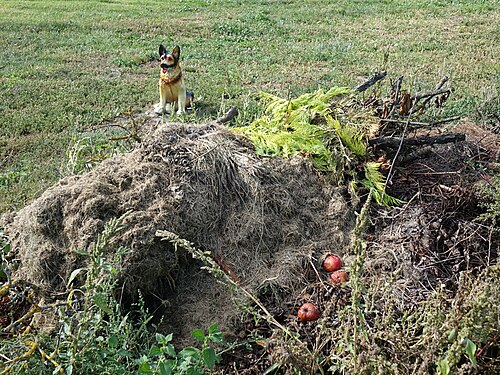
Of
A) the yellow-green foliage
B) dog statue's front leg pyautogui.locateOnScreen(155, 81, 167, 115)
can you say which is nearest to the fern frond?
the yellow-green foliage

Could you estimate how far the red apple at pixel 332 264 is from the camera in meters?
3.18

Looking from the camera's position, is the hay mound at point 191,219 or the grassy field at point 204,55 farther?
the grassy field at point 204,55

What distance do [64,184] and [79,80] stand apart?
5247mm

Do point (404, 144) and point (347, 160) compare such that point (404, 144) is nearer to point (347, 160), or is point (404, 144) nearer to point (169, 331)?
point (347, 160)

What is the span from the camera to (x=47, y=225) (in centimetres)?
306

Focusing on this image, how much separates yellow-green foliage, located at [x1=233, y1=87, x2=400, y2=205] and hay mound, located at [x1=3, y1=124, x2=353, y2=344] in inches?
4.8

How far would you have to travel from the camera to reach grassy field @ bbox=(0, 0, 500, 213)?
6461 mm

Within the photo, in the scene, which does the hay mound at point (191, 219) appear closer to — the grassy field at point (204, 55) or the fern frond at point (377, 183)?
the fern frond at point (377, 183)

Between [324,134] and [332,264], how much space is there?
1035 millimetres

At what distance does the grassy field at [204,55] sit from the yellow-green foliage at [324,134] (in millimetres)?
833

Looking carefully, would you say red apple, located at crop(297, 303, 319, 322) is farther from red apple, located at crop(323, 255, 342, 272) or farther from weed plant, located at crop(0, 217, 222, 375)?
weed plant, located at crop(0, 217, 222, 375)

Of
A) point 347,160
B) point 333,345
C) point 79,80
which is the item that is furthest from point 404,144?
point 79,80

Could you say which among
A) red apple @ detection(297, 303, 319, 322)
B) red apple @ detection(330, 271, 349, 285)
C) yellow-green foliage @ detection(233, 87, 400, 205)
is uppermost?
yellow-green foliage @ detection(233, 87, 400, 205)

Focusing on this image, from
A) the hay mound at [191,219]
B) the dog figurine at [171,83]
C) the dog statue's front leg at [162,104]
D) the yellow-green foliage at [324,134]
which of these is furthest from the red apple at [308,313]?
the dog statue's front leg at [162,104]
